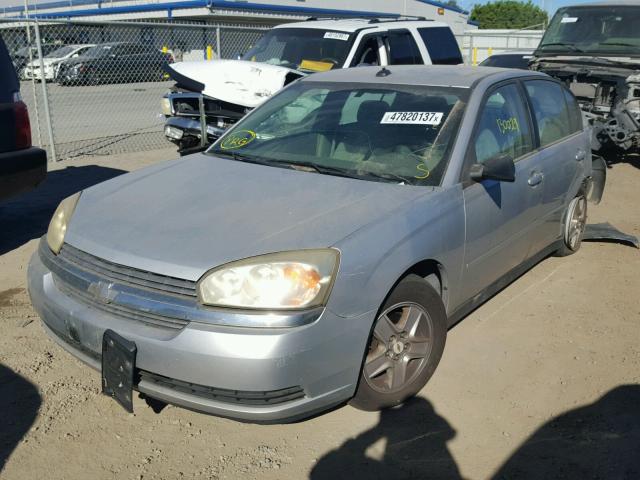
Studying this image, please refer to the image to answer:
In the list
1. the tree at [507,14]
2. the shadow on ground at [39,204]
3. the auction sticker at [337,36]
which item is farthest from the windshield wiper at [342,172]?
the tree at [507,14]

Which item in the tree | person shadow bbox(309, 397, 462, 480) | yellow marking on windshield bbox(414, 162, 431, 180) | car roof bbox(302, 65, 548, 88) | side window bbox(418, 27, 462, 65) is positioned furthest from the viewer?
the tree

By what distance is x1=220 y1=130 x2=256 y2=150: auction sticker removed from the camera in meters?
4.27

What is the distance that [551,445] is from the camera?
303 cm

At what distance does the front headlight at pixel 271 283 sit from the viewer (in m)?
2.67

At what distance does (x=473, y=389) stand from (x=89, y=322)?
2.00 m

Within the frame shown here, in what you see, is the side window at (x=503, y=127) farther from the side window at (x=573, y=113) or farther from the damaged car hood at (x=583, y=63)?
the damaged car hood at (x=583, y=63)

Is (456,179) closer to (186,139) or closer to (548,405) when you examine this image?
(548,405)

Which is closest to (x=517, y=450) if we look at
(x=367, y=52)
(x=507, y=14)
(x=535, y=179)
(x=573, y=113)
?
(x=535, y=179)

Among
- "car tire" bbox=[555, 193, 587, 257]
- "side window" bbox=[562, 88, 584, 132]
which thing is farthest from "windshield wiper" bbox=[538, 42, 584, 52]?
"car tire" bbox=[555, 193, 587, 257]

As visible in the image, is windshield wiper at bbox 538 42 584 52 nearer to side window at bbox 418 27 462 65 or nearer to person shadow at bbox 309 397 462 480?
side window at bbox 418 27 462 65

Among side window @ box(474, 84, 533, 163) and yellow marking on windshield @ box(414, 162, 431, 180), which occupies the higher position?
side window @ box(474, 84, 533, 163)

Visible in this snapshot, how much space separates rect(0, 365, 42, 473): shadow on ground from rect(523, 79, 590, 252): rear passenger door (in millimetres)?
3284

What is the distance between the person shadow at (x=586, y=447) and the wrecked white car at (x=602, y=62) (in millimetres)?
5857

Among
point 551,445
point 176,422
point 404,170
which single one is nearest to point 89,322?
point 176,422
